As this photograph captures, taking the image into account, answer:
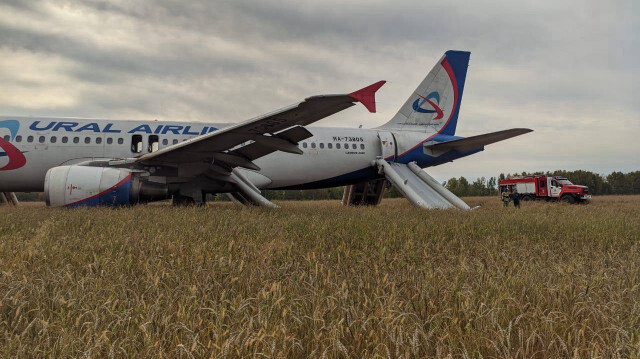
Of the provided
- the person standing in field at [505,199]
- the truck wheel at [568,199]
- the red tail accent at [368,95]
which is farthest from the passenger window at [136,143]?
the truck wheel at [568,199]

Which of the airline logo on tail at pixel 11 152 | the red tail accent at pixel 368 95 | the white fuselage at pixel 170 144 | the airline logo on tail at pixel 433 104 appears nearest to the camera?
the red tail accent at pixel 368 95

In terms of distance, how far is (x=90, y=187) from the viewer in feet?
31.6

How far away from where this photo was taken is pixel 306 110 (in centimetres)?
827

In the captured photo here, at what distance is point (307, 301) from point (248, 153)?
8955 millimetres

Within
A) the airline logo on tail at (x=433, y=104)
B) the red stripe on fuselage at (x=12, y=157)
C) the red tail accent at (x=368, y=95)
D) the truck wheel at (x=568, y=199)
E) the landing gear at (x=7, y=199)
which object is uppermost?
the airline logo on tail at (x=433, y=104)

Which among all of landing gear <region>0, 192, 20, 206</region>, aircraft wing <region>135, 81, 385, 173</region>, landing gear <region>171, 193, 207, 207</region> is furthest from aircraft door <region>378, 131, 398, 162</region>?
landing gear <region>0, 192, 20, 206</region>

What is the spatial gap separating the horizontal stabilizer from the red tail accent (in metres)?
7.81

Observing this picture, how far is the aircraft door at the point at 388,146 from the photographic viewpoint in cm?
1505

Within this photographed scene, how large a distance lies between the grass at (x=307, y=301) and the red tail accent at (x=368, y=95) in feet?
11.1

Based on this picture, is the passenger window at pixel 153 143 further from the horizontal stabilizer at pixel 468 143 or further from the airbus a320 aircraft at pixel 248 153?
the horizontal stabilizer at pixel 468 143

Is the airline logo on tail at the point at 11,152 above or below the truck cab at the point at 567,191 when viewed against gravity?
above

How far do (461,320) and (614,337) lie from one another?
0.71 metres

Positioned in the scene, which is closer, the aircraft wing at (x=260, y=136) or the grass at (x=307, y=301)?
the grass at (x=307, y=301)

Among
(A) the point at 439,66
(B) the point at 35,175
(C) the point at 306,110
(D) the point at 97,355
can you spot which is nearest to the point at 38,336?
(D) the point at 97,355
